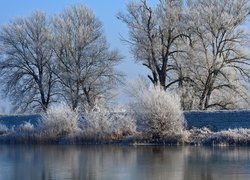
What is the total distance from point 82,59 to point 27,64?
5.59 m

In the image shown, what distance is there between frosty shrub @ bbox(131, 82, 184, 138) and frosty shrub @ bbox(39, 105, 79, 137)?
16.2ft

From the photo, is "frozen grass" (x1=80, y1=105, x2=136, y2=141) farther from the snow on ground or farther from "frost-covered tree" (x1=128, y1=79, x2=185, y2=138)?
the snow on ground

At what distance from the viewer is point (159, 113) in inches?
1451

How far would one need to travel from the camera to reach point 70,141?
3884 centimetres

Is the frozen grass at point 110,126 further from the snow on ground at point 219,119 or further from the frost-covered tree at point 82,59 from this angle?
the frost-covered tree at point 82,59

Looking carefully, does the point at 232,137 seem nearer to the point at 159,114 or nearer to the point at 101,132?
the point at 159,114

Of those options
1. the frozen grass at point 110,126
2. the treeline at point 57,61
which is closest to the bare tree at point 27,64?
the treeline at point 57,61

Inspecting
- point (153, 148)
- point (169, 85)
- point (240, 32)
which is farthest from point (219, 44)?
point (153, 148)

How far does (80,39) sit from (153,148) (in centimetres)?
2317

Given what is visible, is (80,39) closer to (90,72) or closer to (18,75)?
(90,72)

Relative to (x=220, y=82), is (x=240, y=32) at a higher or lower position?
higher

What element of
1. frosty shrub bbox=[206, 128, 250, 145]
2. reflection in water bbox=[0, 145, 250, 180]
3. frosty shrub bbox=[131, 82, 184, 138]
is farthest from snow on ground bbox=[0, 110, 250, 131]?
reflection in water bbox=[0, 145, 250, 180]

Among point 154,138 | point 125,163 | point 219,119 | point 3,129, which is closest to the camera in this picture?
point 125,163

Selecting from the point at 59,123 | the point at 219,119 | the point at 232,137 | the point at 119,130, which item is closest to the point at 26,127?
the point at 59,123
